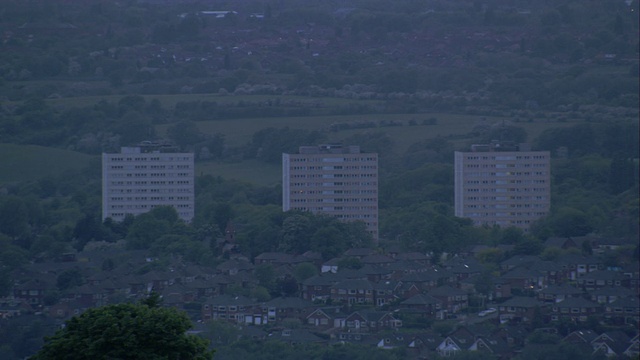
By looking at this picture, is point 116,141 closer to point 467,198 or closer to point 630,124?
point 467,198

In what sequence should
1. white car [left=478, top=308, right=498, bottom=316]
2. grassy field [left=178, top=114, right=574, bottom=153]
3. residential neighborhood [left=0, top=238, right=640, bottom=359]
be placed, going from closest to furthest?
residential neighborhood [left=0, top=238, right=640, bottom=359] < white car [left=478, top=308, right=498, bottom=316] < grassy field [left=178, top=114, right=574, bottom=153]

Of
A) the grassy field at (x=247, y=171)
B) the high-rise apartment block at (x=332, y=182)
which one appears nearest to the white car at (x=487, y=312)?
the high-rise apartment block at (x=332, y=182)

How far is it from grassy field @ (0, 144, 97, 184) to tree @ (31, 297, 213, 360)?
930 inches

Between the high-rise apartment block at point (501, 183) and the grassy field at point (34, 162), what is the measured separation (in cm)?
829

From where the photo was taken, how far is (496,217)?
33.1 m

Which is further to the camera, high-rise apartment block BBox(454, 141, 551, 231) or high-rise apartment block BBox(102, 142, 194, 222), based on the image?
high-rise apartment block BBox(102, 142, 194, 222)

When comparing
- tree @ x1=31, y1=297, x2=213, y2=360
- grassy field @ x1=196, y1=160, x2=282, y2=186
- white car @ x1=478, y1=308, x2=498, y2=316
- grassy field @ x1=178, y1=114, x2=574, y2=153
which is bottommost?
white car @ x1=478, y1=308, x2=498, y2=316

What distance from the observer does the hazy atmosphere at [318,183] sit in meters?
21.5

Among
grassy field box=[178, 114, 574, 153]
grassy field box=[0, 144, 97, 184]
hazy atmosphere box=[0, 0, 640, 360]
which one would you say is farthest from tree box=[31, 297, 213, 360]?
grassy field box=[178, 114, 574, 153]

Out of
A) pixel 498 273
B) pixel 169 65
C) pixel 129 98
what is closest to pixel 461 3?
pixel 169 65

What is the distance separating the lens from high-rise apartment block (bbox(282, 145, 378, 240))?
1267 inches

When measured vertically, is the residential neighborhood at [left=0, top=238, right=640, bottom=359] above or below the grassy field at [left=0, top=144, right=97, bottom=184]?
below

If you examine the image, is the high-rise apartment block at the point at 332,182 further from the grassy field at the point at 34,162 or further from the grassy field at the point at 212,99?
the grassy field at the point at 212,99

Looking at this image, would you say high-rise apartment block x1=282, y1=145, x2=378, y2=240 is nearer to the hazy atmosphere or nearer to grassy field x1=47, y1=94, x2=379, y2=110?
the hazy atmosphere
